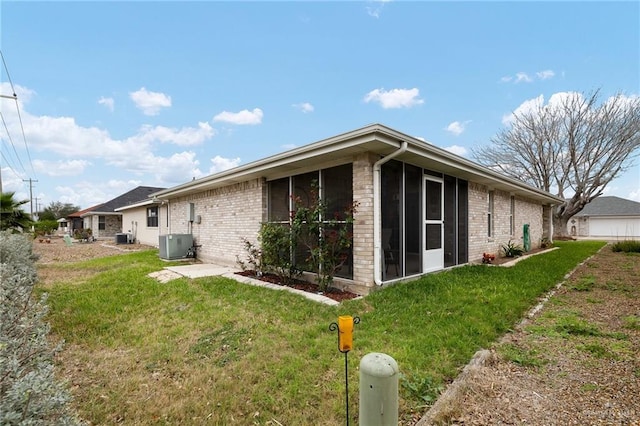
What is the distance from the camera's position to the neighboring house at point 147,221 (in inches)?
628

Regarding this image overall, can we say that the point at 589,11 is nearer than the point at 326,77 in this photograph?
Yes

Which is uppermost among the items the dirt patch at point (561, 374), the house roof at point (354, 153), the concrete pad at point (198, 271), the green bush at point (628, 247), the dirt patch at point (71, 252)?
the house roof at point (354, 153)

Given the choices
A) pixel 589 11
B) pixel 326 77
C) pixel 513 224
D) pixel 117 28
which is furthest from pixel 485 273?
pixel 117 28

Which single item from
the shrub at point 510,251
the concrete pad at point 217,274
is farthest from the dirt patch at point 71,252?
the shrub at point 510,251

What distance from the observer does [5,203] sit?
412 inches

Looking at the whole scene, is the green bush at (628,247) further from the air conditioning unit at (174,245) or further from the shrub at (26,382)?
the shrub at (26,382)

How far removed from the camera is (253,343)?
12.1 ft

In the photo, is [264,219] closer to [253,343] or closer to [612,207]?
[253,343]

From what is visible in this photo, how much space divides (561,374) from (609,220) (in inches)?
1456

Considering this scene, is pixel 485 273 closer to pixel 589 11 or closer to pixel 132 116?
pixel 589 11

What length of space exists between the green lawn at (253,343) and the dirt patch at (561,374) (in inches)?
9.5

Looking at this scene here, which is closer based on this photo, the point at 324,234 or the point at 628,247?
the point at 324,234

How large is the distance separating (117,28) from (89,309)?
23.2ft

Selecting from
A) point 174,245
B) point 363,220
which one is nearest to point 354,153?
point 363,220
